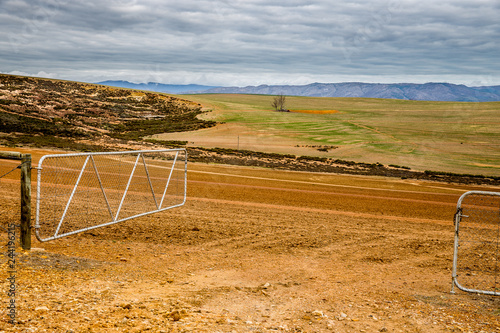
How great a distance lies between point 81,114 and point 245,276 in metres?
73.2

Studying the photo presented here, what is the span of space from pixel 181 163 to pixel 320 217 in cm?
2055

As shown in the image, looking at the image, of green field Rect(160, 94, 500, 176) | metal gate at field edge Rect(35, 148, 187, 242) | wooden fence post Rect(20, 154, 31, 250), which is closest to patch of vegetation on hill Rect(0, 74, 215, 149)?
green field Rect(160, 94, 500, 176)

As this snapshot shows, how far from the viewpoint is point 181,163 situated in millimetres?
35219

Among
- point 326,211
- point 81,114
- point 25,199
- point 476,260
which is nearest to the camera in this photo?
point 25,199

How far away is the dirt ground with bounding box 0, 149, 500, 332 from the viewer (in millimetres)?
6504

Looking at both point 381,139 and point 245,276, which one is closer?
point 245,276

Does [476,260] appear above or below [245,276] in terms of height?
above

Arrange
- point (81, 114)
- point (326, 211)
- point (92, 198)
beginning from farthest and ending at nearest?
point (81, 114)
point (326, 211)
point (92, 198)

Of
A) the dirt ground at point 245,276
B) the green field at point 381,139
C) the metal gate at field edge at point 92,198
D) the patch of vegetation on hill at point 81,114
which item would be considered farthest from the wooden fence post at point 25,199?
the green field at point 381,139

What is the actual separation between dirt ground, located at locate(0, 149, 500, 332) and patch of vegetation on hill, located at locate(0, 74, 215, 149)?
31.9 m

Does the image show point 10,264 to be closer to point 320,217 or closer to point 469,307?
point 469,307

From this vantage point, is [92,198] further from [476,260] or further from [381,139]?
[381,139]

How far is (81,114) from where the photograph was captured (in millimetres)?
75000

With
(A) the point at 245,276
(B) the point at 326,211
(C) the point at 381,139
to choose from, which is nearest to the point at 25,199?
(A) the point at 245,276
